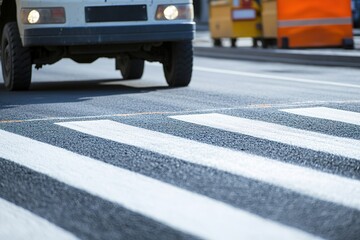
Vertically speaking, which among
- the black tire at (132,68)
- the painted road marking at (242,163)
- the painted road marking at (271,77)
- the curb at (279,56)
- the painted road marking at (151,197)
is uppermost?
the painted road marking at (151,197)

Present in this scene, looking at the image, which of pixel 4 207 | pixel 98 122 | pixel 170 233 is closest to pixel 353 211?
pixel 170 233

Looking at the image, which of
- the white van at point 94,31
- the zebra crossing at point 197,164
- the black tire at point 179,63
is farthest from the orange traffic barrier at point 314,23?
the zebra crossing at point 197,164

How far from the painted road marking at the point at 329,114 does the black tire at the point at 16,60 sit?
13.5ft

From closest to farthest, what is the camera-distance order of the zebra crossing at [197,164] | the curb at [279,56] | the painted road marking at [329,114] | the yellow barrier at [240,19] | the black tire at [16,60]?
the zebra crossing at [197,164]
the painted road marking at [329,114]
the black tire at [16,60]
the curb at [279,56]
the yellow barrier at [240,19]

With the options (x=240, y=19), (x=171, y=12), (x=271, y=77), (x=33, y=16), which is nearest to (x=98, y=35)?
(x=33, y=16)

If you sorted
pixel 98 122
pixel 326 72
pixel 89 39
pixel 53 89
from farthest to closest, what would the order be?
pixel 326 72 < pixel 53 89 < pixel 89 39 < pixel 98 122

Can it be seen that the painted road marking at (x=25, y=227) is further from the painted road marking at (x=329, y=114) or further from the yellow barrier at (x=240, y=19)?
the yellow barrier at (x=240, y=19)

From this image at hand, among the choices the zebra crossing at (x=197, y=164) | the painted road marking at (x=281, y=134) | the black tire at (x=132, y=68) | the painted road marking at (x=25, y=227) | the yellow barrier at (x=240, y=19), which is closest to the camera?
the painted road marking at (x=25, y=227)

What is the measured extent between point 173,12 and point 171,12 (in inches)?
0.9

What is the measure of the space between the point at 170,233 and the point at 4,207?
104 cm

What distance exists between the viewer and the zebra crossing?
15.7ft

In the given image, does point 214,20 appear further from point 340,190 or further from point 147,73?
point 340,190

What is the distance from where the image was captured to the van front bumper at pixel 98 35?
1273 centimetres

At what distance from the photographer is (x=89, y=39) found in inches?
503
